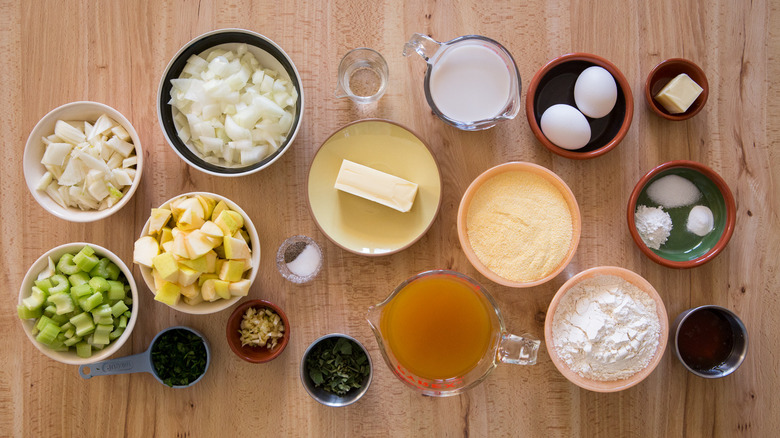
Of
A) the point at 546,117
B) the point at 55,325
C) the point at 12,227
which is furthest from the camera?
the point at 12,227

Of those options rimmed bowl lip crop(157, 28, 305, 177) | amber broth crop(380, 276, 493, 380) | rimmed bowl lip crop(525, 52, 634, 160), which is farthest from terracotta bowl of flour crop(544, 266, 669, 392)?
rimmed bowl lip crop(157, 28, 305, 177)

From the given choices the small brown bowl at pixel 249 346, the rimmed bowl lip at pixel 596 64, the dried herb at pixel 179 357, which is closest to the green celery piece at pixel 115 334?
the dried herb at pixel 179 357

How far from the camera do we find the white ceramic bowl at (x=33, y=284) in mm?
1465

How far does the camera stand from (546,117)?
1550 millimetres

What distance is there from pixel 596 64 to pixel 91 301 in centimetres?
164

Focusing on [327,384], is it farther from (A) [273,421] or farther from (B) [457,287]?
(B) [457,287]

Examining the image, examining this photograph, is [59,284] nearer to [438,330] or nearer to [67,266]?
[67,266]

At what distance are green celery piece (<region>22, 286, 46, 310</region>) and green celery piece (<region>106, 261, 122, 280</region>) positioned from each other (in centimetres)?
17

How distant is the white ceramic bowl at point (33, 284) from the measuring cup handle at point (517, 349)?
107 cm

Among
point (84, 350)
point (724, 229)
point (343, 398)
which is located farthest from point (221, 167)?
point (724, 229)

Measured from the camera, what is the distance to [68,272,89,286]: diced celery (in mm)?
1458

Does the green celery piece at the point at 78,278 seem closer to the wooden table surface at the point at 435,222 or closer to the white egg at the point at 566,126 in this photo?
the wooden table surface at the point at 435,222

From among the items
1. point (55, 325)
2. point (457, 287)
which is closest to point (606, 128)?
point (457, 287)

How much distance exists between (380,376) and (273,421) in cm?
37
